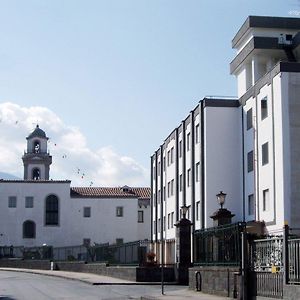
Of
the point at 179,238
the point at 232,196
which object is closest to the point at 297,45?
the point at 232,196

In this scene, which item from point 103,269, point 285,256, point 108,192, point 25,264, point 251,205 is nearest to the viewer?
point 285,256

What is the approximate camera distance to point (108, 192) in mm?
86750

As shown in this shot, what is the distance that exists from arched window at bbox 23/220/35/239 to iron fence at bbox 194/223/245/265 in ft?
186

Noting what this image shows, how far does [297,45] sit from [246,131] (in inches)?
268

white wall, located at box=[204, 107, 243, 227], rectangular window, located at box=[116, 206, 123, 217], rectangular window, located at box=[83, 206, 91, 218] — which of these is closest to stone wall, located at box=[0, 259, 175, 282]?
white wall, located at box=[204, 107, 243, 227]

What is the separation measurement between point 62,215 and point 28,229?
4432 mm

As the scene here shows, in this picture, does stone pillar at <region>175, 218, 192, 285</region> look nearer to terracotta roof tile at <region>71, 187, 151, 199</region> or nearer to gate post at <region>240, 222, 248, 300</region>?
gate post at <region>240, 222, 248, 300</region>

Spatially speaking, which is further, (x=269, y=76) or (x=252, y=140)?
(x=252, y=140)

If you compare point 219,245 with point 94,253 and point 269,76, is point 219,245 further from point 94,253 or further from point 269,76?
point 94,253

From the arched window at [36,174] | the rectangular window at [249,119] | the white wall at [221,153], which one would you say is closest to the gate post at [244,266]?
the rectangular window at [249,119]

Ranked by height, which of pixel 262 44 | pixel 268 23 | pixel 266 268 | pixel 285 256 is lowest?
pixel 266 268

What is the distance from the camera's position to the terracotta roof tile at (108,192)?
85.3 m

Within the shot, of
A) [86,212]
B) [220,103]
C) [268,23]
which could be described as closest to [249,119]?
[220,103]

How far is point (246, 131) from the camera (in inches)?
1834
